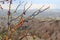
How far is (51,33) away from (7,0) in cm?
337

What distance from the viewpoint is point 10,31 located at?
59.6 inches

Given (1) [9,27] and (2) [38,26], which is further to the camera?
(2) [38,26]

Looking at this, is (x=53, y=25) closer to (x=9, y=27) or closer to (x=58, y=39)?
(x=58, y=39)

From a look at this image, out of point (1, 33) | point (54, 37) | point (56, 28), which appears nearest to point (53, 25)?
point (56, 28)

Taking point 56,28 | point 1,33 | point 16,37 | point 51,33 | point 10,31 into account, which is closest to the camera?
point 10,31

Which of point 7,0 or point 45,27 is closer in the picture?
point 7,0

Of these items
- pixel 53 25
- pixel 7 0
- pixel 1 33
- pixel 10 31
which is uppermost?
pixel 7 0

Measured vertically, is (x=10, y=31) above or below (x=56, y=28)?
above

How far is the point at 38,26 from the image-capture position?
502cm

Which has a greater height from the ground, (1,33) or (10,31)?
(10,31)

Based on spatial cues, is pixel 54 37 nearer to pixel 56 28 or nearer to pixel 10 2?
pixel 56 28

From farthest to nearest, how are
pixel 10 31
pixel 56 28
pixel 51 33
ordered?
pixel 56 28
pixel 51 33
pixel 10 31

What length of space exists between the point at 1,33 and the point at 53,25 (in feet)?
12.8

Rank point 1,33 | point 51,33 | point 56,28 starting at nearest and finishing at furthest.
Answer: point 1,33 → point 51,33 → point 56,28
